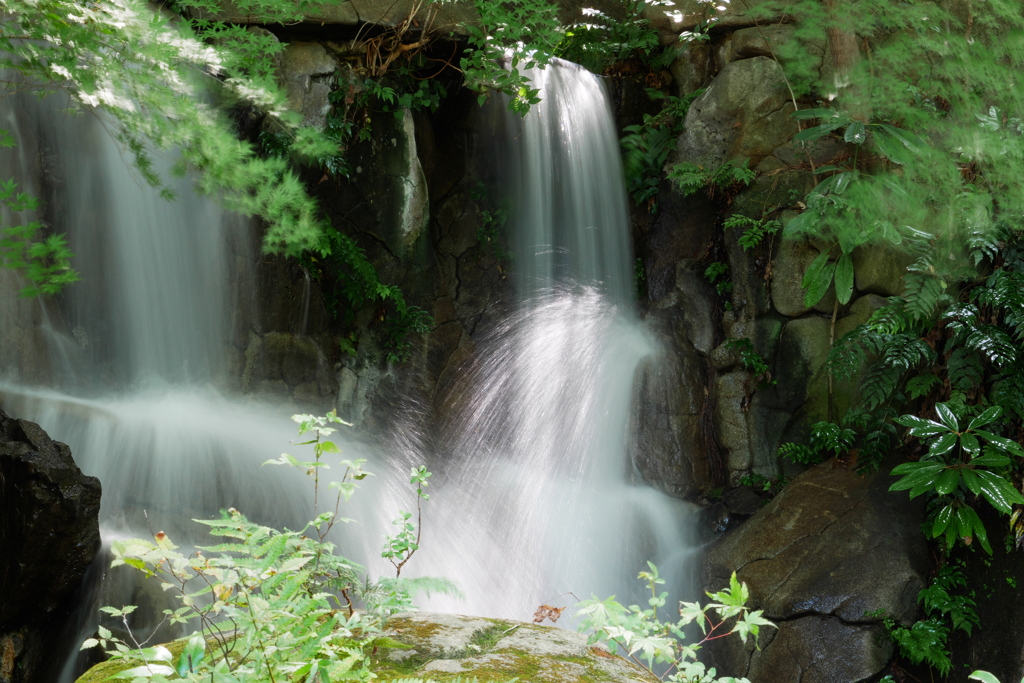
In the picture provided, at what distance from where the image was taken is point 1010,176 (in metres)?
5.01

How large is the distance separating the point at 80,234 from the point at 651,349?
4788mm

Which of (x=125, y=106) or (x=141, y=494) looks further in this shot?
(x=141, y=494)

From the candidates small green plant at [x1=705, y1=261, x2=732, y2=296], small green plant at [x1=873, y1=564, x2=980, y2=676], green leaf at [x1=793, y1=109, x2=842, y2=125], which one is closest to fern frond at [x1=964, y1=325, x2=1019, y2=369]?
small green plant at [x1=873, y1=564, x2=980, y2=676]

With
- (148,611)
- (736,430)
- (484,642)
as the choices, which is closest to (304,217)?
(148,611)

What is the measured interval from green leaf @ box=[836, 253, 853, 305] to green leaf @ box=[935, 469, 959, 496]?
171 cm

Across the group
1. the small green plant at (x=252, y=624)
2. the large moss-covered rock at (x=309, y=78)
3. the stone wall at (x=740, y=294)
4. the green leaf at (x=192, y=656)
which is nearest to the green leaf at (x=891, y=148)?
the stone wall at (x=740, y=294)

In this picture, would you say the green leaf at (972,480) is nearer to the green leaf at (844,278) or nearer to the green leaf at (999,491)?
the green leaf at (999,491)

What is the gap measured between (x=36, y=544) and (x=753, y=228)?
5.58 metres

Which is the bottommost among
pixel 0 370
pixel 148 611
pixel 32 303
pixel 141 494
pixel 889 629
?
pixel 889 629

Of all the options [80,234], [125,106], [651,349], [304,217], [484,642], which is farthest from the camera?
[651,349]

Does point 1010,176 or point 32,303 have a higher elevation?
point 1010,176

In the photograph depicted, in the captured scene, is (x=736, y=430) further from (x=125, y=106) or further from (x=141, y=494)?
(x=125, y=106)

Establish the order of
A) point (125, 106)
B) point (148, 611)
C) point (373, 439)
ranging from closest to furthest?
point (125, 106), point (148, 611), point (373, 439)

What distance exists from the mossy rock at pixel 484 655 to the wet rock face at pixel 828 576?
2.83 metres
